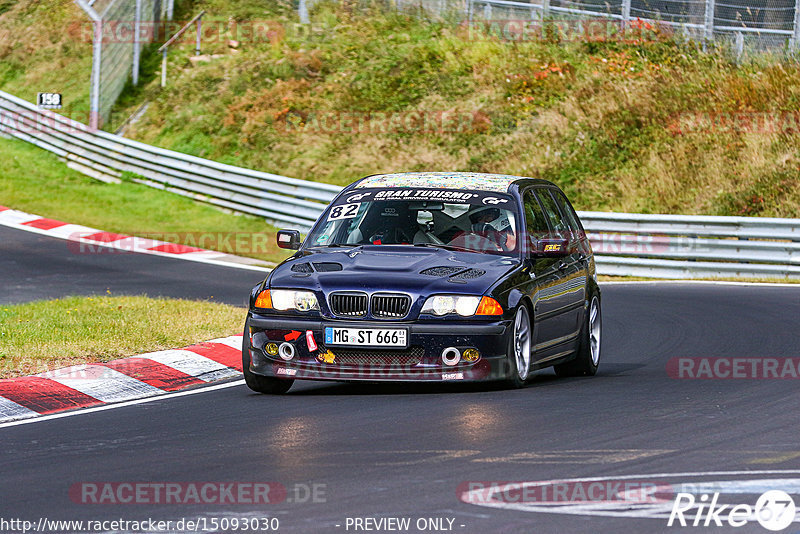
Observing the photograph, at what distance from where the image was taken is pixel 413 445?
23.5 ft

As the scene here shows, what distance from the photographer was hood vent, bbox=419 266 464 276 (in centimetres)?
905

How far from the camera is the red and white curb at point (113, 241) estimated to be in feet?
71.0

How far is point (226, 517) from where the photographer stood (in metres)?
5.57

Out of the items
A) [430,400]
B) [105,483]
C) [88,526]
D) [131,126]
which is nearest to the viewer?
[88,526]

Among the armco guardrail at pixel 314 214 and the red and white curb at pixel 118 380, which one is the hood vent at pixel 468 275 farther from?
the armco guardrail at pixel 314 214

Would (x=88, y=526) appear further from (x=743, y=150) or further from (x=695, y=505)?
(x=743, y=150)

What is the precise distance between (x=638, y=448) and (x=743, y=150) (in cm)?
1985

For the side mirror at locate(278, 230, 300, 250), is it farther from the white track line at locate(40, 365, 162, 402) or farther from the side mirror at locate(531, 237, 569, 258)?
the side mirror at locate(531, 237, 569, 258)

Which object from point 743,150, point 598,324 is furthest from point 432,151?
point 598,324

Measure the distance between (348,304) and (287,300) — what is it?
0.45 m

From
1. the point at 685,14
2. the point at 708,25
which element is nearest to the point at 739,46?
the point at 708,25

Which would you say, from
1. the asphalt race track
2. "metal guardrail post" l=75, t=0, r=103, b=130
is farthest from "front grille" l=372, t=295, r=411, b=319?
"metal guardrail post" l=75, t=0, r=103, b=130

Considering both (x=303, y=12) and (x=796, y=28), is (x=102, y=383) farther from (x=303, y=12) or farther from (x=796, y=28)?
(x=303, y=12)

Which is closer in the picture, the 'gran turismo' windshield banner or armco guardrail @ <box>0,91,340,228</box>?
the 'gran turismo' windshield banner
